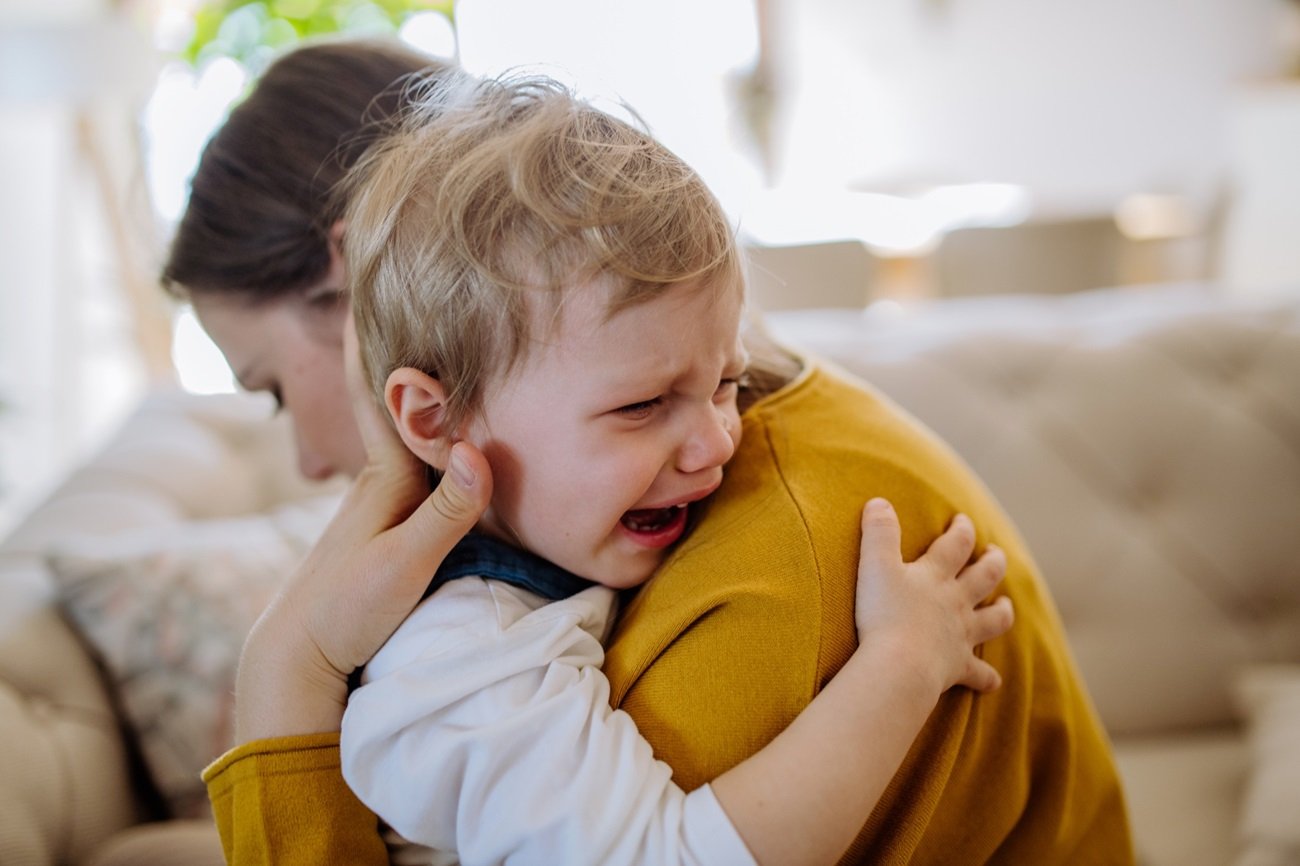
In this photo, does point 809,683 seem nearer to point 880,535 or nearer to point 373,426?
point 880,535

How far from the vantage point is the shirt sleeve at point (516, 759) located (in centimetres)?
74

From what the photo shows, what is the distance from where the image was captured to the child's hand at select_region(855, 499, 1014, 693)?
0.83 metres

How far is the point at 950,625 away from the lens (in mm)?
866

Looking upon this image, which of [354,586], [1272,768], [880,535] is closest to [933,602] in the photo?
[880,535]

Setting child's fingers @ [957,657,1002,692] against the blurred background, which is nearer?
child's fingers @ [957,657,1002,692]

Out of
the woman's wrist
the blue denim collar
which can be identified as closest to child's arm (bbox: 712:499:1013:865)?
the blue denim collar

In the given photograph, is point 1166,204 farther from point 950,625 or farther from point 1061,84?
point 950,625

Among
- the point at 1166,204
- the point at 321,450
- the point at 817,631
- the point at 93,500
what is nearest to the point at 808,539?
the point at 817,631

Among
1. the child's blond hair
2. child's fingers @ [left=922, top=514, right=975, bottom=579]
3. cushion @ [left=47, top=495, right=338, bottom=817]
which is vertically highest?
the child's blond hair

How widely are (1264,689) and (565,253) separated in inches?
57.5

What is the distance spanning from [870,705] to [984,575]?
206 millimetres

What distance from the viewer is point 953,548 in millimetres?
921

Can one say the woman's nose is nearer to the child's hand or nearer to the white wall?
the child's hand

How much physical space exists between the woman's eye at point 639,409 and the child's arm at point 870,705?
7.9 inches
